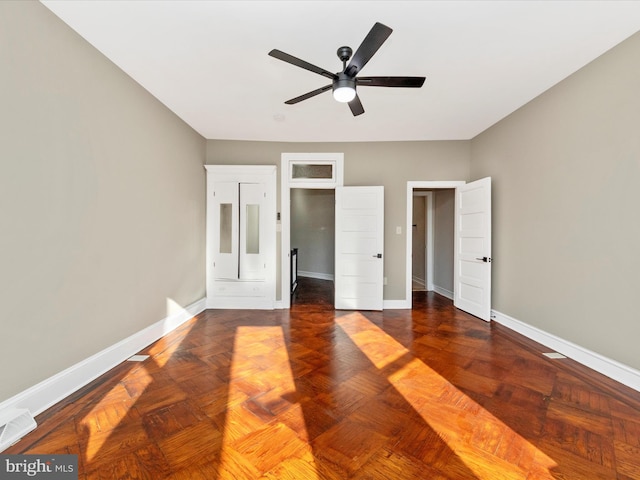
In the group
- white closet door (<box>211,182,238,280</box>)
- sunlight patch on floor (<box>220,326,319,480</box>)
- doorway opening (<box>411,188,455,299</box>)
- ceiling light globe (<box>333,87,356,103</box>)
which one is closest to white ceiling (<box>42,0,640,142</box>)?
ceiling light globe (<box>333,87,356,103</box>)

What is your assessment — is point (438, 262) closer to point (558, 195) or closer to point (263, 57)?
point (558, 195)

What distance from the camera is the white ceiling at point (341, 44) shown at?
6.59ft

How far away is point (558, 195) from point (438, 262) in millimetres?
3146

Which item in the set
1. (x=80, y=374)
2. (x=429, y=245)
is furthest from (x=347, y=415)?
(x=429, y=245)

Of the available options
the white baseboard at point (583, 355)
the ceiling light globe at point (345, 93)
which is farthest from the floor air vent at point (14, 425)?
the white baseboard at point (583, 355)

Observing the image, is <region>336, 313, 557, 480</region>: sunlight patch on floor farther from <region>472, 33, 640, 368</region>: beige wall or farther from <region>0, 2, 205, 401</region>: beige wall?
<region>0, 2, 205, 401</region>: beige wall

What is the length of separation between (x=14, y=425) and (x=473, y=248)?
4908 millimetres

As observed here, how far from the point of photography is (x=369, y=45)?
187 cm

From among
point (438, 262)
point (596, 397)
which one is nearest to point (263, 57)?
point (596, 397)

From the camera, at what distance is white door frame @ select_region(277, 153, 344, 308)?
15.3ft

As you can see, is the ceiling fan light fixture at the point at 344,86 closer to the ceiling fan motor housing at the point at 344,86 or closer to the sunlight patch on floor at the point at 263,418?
the ceiling fan motor housing at the point at 344,86

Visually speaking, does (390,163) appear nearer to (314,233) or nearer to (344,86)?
(344,86)

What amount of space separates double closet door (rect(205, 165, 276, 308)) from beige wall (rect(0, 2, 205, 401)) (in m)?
1.17

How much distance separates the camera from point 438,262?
5.97 m
